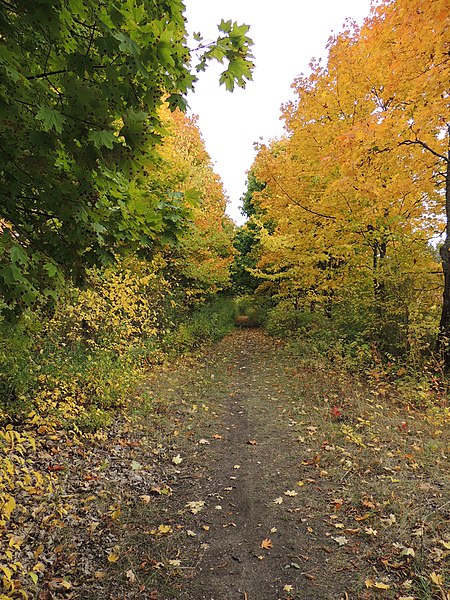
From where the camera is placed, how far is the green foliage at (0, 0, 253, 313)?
2439mm

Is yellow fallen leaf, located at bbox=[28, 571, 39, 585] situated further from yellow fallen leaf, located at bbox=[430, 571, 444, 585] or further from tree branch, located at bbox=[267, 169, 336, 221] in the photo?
tree branch, located at bbox=[267, 169, 336, 221]

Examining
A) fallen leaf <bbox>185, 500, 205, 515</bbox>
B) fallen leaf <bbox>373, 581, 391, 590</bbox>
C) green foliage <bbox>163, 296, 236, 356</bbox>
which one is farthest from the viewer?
green foliage <bbox>163, 296, 236, 356</bbox>

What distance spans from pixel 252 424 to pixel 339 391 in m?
2.25

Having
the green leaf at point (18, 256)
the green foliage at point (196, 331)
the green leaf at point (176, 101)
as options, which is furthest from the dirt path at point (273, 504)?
the green foliage at point (196, 331)

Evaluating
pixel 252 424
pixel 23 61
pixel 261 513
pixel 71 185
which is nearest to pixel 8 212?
pixel 71 185

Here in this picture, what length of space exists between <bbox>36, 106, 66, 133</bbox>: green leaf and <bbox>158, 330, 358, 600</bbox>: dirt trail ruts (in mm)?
3851

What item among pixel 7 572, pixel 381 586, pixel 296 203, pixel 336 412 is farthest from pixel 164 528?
pixel 296 203

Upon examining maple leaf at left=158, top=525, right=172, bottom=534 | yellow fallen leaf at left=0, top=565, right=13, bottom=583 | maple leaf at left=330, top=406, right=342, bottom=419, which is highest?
maple leaf at left=330, top=406, right=342, bottom=419

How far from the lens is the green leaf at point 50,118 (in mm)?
2277

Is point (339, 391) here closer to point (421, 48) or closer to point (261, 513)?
point (261, 513)

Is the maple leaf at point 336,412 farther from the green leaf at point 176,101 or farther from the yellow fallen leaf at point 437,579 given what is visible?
the green leaf at point 176,101

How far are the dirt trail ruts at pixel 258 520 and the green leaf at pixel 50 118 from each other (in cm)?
385

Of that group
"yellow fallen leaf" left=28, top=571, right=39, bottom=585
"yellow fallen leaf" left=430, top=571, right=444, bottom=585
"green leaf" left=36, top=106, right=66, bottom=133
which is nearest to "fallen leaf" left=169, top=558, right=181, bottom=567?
"yellow fallen leaf" left=28, top=571, right=39, bottom=585

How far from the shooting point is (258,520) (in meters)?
4.51
